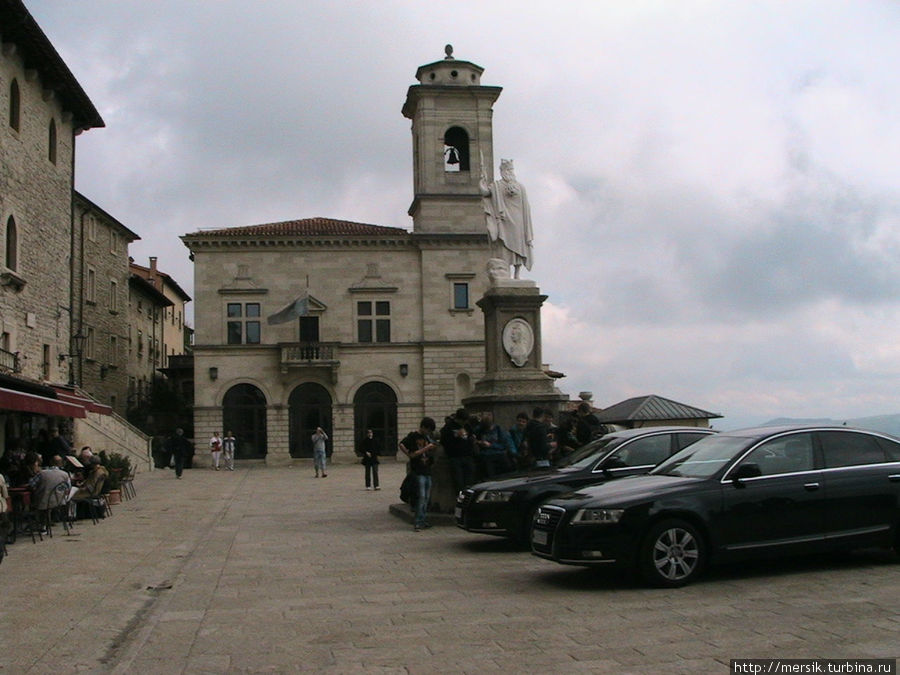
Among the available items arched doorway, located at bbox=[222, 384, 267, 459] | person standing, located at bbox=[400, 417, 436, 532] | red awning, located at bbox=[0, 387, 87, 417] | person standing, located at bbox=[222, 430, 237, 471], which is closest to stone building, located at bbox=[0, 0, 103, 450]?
red awning, located at bbox=[0, 387, 87, 417]

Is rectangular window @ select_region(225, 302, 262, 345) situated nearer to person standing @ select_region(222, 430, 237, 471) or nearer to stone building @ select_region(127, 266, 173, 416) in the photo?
person standing @ select_region(222, 430, 237, 471)

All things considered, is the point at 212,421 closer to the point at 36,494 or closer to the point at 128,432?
the point at 128,432

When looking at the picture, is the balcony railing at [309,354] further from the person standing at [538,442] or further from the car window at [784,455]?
the car window at [784,455]

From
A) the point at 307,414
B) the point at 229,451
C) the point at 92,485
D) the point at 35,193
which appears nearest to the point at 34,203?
the point at 35,193

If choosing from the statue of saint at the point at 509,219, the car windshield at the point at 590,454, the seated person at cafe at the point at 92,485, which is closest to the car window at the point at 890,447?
the car windshield at the point at 590,454

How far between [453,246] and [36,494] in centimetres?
3450

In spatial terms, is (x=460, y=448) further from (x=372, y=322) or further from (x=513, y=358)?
(x=372, y=322)

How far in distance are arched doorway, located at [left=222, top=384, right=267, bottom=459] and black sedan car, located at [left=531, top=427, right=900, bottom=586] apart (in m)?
37.7

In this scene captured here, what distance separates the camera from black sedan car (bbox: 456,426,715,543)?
40.0 ft

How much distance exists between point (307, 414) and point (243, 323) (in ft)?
17.7

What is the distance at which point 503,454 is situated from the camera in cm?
1538

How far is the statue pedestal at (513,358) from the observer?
1817 cm

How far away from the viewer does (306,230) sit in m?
48.3

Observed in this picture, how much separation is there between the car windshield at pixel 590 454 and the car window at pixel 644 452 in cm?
15
